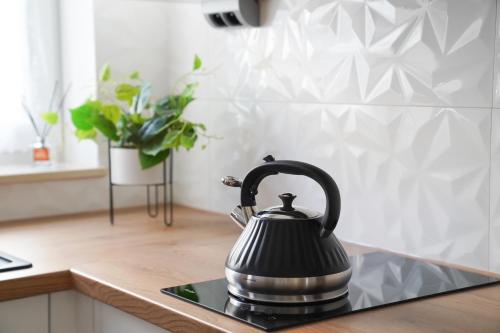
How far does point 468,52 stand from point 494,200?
0.97 feet

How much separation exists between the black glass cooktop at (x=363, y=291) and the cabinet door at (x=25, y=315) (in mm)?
338

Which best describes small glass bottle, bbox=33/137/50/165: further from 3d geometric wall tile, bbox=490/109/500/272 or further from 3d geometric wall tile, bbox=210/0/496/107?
3d geometric wall tile, bbox=490/109/500/272

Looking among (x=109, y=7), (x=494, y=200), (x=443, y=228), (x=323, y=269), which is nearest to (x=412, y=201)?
(x=443, y=228)

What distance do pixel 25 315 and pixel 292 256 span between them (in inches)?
24.0

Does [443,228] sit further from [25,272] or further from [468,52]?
[25,272]

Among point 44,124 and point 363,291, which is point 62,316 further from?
point 44,124

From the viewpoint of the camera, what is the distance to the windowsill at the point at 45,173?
7.13ft

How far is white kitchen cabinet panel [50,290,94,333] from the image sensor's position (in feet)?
5.28

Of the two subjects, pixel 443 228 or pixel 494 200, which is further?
pixel 443 228

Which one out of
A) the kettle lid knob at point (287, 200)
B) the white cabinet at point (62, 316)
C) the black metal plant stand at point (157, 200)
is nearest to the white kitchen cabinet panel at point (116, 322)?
the white cabinet at point (62, 316)

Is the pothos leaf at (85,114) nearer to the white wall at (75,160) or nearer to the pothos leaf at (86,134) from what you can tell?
the pothos leaf at (86,134)

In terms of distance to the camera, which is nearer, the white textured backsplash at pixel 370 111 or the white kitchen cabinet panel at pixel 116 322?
the white kitchen cabinet panel at pixel 116 322

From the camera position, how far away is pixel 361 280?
1.49 m

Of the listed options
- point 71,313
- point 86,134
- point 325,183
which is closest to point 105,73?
point 86,134
